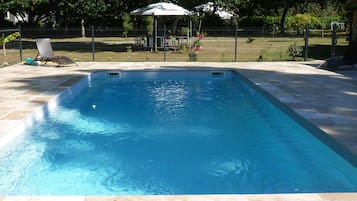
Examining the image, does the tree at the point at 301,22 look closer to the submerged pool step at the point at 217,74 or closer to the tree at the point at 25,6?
the tree at the point at 25,6

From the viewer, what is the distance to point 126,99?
10.2 m

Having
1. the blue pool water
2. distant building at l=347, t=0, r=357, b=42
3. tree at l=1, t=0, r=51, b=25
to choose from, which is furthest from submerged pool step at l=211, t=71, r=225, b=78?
tree at l=1, t=0, r=51, b=25

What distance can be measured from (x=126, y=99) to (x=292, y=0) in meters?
31.4

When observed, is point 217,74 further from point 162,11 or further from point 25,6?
point 25,6

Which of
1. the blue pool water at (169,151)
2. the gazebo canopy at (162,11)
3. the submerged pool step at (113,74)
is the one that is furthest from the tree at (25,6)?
the blue pool water at (169,151)

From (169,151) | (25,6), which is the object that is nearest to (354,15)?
(169,151)

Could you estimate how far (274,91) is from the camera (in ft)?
30.3

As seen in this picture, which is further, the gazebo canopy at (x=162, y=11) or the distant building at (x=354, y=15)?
the gazebo canopy at (x=162, y=11)

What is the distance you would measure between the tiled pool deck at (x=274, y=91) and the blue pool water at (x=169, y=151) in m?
0.35

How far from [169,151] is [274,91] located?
12.8 ft

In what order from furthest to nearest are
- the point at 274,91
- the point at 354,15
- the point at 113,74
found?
1. the point at 354,15
2. the point at 113,74
3. the point at 274,91

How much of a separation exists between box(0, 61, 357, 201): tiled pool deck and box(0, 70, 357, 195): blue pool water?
1.15 feet

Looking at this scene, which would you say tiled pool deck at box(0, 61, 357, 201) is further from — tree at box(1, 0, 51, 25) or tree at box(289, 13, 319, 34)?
tree at box(289, 13, 319, 34)

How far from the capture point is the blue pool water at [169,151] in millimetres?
4918
